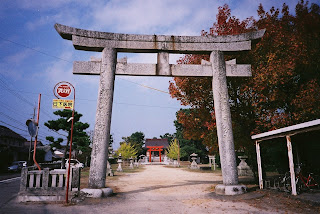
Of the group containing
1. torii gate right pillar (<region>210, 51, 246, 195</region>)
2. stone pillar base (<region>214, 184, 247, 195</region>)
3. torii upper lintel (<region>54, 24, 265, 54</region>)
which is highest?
torii upper lintel (<region>54, 24, 265, 54</region>)

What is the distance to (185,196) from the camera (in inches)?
279

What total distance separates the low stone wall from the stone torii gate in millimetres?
643

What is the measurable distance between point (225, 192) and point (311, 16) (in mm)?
9204

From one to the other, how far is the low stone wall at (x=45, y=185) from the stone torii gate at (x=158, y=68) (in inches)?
25.3

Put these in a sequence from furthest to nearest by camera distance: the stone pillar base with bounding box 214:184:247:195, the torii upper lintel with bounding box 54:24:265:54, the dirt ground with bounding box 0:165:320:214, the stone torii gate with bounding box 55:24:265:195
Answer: the torii upper lintel with bounding box 54:24:265:54, the stone torii gate with bounding box 55:24:265:195, the stone pillar base with bounding box 214:184:247:195, the dirt ground with bounding box 0:165:320:214

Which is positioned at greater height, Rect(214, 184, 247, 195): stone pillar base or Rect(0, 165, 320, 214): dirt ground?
Rect(214, 184, 247, 195): stone pillar base

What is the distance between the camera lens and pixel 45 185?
20.9ft

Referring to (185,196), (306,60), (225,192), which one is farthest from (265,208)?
(306,60)

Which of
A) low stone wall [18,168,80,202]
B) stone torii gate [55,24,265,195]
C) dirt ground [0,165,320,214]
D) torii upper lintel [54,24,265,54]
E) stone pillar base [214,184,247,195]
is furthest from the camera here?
torii upper lintel [54,24,265,54]

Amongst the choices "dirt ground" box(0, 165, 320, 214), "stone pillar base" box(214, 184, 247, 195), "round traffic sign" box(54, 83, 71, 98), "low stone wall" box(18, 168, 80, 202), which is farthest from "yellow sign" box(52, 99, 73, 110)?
"stone pillar base" box(214, 184, 247, 195)

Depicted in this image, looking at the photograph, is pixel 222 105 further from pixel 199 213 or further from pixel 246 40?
pixel 199 213

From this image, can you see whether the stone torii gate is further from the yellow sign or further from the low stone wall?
the yellow sign

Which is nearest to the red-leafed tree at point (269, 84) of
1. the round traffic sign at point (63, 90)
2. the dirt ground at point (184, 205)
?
the dirt ground at point (184, 205)

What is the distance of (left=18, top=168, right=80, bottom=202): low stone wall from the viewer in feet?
20.5
